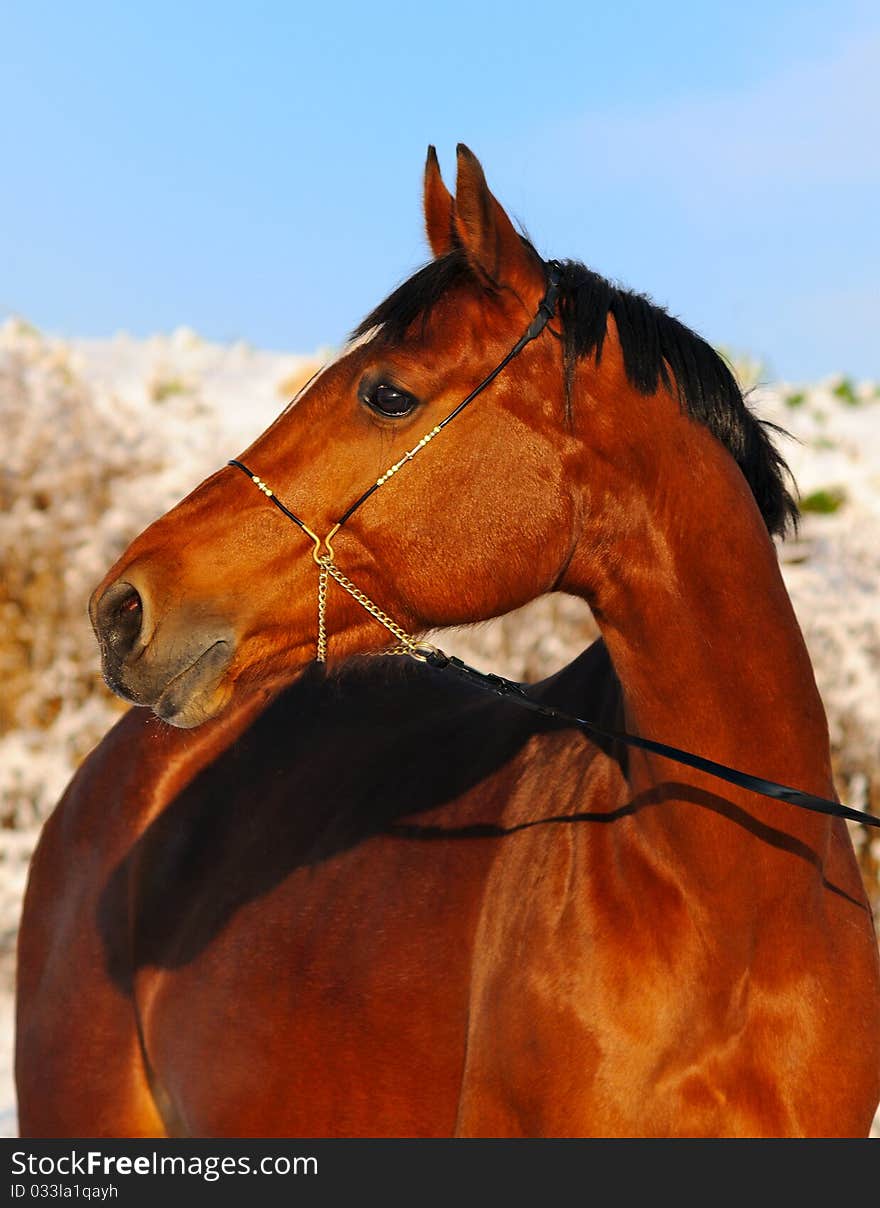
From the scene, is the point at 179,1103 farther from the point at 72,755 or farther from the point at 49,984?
the point at 72,755

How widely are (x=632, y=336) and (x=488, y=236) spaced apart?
33 cm

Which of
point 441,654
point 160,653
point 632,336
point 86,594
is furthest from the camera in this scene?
point 86,594

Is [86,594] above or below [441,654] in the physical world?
above

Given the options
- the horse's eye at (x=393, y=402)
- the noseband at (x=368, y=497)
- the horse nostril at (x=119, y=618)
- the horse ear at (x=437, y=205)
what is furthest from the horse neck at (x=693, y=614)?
the horse nostril at (x=119, y=618)

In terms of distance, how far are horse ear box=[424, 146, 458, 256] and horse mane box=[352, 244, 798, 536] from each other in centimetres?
15

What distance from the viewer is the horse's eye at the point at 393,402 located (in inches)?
103

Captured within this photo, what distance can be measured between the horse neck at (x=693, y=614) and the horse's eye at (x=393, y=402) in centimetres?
31

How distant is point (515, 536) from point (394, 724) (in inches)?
50.2

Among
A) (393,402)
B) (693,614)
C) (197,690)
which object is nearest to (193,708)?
(197,690)

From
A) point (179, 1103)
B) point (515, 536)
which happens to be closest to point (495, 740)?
point (515, 536)

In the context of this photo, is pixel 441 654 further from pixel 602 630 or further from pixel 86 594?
pixel 86 594

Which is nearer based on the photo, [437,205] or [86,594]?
[437,205]

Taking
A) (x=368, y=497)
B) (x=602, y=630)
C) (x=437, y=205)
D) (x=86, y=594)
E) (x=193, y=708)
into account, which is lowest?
(x=193, y=708)

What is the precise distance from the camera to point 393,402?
261 cm
